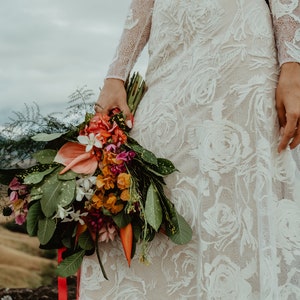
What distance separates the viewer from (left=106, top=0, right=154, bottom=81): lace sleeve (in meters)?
1.72

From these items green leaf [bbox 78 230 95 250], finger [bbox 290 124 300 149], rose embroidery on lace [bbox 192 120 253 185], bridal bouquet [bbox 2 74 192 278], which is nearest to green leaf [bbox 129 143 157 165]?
bridal bouquet [bbox 2 74 192 278]

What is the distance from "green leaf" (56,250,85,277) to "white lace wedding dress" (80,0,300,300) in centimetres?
9

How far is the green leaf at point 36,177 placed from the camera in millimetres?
1351

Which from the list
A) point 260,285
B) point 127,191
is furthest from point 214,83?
point 260,285

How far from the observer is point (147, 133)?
4.94 ft

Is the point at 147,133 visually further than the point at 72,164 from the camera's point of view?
Yes

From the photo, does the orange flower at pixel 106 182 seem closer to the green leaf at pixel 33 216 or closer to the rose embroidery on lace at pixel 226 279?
the green leaf at pixel 33 216

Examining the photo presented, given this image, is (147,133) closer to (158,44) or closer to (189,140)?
(189,140)

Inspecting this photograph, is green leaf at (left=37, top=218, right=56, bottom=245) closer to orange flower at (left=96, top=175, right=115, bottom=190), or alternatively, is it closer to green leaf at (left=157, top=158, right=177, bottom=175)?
orange flower at (left=96, top=175, right=115, bottom=190)

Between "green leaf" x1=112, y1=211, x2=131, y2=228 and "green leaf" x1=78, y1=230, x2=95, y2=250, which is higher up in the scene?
"green leaf" x1=112, y1=211, x2=131, y2=228

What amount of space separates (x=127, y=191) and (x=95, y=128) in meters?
0.20

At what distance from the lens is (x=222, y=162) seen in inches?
53.6

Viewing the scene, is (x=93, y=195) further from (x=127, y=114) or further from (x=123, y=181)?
(x=127, y=114)

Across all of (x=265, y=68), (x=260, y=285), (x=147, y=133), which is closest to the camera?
(x=260, y=285)
